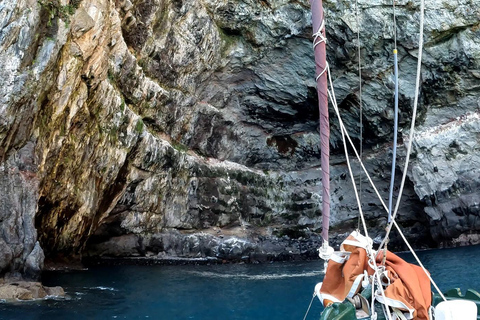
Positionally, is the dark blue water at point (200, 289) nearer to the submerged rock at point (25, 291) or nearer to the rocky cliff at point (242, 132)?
the submerged rock at point (25, 291)

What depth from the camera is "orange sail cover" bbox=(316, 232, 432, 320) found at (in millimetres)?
6730

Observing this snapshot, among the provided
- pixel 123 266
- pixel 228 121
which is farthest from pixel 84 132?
pixel 228 121

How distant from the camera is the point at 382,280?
7.28 m

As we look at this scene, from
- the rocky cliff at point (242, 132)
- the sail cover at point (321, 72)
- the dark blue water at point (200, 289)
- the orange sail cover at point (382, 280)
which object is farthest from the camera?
the rocky cliff at point (242, 132)

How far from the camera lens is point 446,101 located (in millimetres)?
25344

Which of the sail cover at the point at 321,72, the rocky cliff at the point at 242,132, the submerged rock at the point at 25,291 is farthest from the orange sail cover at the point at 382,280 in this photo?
the rocky cliff at the point at 242,132

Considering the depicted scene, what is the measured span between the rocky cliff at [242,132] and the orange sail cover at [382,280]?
11.9 metres

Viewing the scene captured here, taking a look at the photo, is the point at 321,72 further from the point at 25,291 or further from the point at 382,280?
the point at 25,291

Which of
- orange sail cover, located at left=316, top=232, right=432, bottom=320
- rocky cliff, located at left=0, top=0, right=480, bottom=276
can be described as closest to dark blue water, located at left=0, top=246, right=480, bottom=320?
rocky cliff, located at left=0, top=0, right=480, bottom=276

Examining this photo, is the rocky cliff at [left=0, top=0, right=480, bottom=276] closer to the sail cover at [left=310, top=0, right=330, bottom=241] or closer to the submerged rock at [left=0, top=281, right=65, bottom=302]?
the submerged rock at [left=0, top=281, right=65, bottom=302]

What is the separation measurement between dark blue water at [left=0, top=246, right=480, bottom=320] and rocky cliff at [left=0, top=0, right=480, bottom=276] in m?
2.01

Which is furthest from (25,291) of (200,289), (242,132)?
(242,132)

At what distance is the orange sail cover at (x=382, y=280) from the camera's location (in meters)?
6.73

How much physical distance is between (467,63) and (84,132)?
58.3ft
